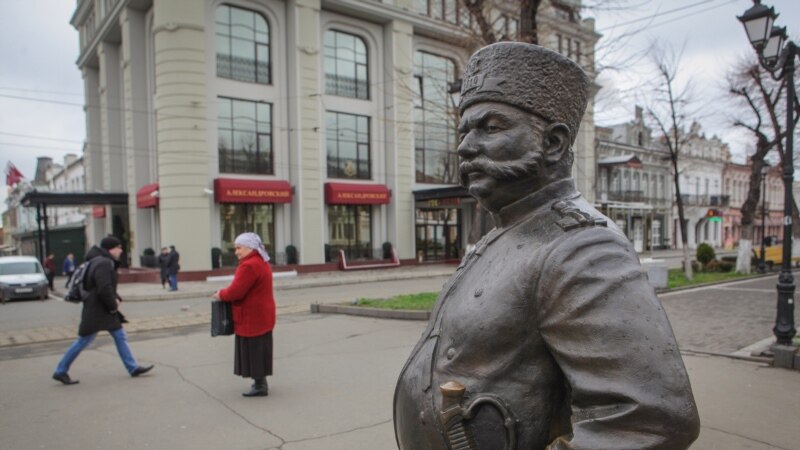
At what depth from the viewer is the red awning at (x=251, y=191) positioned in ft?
71.1

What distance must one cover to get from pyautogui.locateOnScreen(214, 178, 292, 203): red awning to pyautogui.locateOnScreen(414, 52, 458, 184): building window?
847 centimetres

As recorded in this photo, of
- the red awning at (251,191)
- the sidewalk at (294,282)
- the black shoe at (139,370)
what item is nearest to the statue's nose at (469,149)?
the black shoe at (139,370)

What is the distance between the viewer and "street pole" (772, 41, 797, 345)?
724cm

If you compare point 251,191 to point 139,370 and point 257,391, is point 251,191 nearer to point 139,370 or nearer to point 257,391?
point 139,370

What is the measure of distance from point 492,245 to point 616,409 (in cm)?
65

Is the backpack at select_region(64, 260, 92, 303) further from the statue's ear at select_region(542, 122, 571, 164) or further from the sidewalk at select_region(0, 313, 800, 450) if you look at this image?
the statue's ear at select_region(542, 122, 571, 164)

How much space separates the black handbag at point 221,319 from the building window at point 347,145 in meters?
19.8

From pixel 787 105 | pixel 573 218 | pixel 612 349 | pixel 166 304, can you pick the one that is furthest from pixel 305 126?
pixel 612 349

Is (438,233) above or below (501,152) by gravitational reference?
below

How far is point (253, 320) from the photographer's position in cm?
590

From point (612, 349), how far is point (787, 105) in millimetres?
9219

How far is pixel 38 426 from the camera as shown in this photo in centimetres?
518

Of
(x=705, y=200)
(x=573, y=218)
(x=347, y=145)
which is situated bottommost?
(x=573, y=218)

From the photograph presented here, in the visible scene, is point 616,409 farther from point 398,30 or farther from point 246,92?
point 398,30
